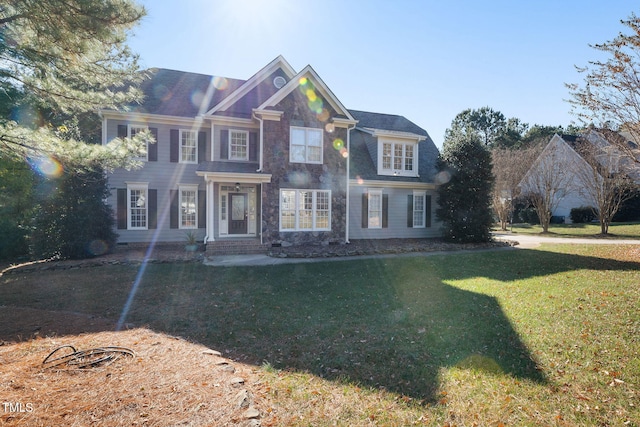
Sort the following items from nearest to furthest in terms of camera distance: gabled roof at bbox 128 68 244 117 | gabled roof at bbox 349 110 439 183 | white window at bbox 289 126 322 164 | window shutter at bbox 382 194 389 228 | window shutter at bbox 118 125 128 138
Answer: window shutter at bbox 118 125 128 138
white window at bbox 289 126 322 164
gabled roof at bbox 128 68 244 117
gabled roof at bbox 349 110 439 183
window shutter at bbox 382 194 389 228

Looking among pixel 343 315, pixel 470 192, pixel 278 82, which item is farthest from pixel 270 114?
pixel 470 192

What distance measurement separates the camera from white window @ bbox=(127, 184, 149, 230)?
47.7 ft

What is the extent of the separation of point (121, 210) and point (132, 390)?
12.9 metres

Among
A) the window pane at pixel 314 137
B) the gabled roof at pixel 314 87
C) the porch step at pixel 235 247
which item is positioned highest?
the gabled roof at pixel 314 87

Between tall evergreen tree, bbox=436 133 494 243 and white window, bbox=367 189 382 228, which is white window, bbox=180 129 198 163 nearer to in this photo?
white window, bbox=367 189 382 228

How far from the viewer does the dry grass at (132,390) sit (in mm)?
3035

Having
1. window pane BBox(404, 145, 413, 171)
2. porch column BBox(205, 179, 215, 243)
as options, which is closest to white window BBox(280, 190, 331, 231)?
porch column BBox(205, 179, 215, 243)

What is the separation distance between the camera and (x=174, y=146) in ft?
49.4

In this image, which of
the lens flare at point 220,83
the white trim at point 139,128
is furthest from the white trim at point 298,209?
the lens flare at point 220,83

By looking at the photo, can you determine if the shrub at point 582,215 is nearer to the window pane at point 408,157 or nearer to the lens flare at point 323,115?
the window pane at point 408,157

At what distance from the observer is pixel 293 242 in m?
14.5

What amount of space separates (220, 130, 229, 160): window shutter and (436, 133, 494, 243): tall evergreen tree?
10.9m

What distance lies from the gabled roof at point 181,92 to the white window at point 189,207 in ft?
11.2

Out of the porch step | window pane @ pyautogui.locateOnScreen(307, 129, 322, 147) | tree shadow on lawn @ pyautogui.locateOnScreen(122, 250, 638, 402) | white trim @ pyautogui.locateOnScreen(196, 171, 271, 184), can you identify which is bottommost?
tree shadow on lawn @ pyautogui.locateOnScreen(122, 250, 638, 402)
